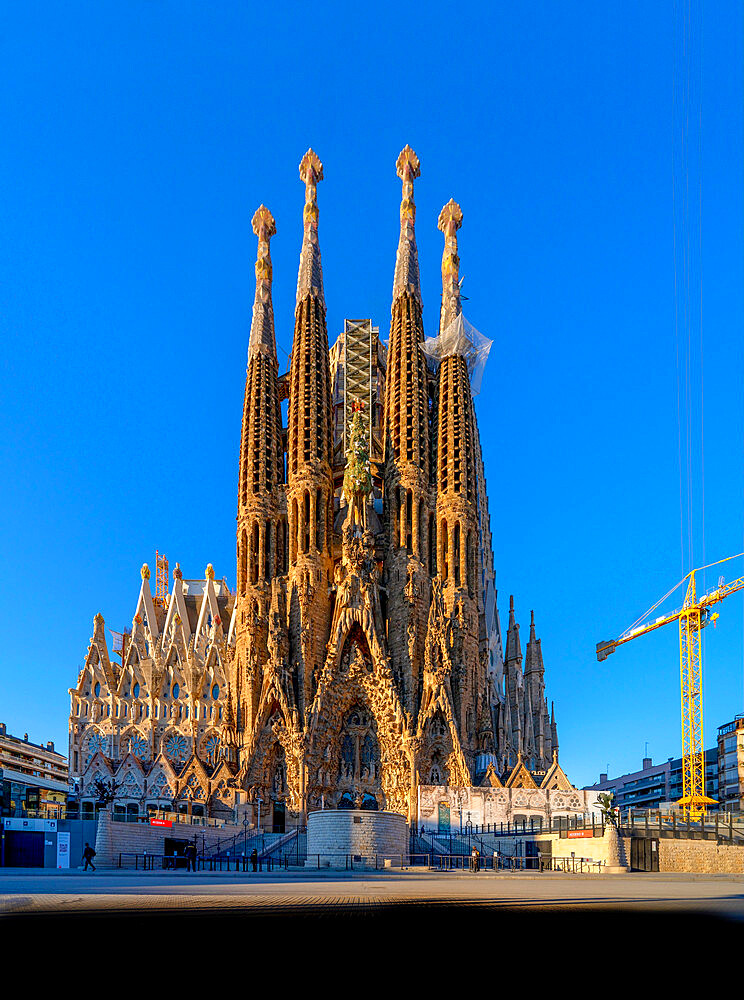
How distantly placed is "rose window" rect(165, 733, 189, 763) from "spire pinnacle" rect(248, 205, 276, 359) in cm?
2969

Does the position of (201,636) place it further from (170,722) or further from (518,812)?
(518,812)

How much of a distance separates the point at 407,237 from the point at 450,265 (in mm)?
4107

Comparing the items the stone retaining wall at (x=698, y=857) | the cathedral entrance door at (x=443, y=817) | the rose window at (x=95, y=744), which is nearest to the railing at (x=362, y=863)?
the stone retaining wall at (x=698, y=857)

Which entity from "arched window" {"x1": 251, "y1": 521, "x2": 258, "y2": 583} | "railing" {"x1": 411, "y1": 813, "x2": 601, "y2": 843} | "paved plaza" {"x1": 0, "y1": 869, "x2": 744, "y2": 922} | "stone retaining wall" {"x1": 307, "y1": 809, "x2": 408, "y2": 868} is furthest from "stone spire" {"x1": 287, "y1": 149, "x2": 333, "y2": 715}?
"paved plaza" {"x1": 0, "y1": 869, "x2": 744, "y2": 922}

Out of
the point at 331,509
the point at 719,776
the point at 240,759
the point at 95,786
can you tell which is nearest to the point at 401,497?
the point at 331,509

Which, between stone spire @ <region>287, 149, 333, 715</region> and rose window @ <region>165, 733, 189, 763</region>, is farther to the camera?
rose window @ <region>165, 733, 189, 763</region>

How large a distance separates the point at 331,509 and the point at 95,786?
25984 mm

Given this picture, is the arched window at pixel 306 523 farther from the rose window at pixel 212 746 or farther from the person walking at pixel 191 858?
the person walking at pixel 191 858

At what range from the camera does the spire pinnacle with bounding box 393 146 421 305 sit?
78062 mm

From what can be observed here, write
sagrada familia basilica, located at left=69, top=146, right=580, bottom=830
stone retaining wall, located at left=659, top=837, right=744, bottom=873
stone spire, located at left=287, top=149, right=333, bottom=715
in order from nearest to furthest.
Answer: stone retaining wall, located at left=659, top=837, right=744, bottom=873 → sagrada familia basilica, located at left=69, top=146, right=580, bottom=830 → stone spire, located at left=287, top=149, right=333, bottom=715

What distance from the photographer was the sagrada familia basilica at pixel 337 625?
65.8 meters

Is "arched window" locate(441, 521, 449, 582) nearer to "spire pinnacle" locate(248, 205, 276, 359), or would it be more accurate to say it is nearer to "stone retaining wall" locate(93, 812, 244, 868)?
"spire pinnacle" locate(248, 205, 276, 359)

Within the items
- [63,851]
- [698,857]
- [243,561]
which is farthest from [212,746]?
[698,857]

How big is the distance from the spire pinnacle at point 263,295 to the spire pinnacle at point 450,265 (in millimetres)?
13732
